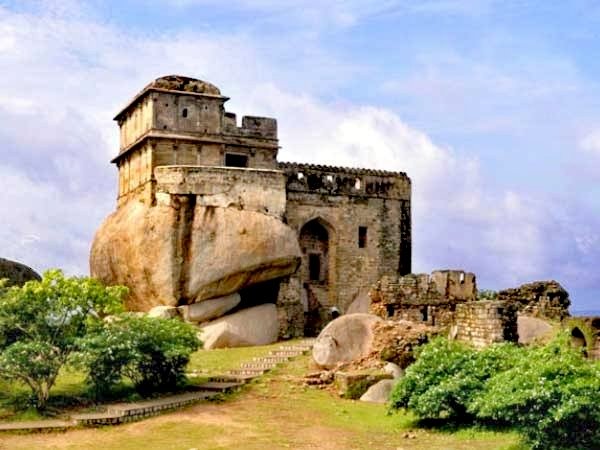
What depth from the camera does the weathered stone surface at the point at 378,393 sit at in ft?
65.4

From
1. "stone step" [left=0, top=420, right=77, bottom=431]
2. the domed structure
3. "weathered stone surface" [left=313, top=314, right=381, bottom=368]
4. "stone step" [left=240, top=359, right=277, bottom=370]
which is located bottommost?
"stone step" [left=0, top=420, right=77, bottom=431]

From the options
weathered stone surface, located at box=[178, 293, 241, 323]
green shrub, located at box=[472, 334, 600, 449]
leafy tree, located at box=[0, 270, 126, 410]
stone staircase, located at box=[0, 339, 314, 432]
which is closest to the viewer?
green shrub, located at box=[472, 334, 600, 449]

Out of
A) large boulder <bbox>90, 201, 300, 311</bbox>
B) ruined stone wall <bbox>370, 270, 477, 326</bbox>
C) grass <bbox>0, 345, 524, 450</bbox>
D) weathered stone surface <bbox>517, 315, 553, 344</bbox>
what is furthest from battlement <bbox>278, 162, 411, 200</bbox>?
grass <bbox>0, 345, 524, 450</bbox>

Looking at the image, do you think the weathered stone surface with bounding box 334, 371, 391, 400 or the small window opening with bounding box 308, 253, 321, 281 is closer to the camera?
the weathered stone surface with bounding box 334, 371, 391, 400

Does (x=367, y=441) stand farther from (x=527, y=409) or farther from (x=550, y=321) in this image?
(x=550, y=321)

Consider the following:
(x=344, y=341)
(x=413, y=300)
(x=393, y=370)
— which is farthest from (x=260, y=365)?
(x=413, y=300)

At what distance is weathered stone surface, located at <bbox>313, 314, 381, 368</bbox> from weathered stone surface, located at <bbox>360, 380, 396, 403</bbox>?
6.40ft

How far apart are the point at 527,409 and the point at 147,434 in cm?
735

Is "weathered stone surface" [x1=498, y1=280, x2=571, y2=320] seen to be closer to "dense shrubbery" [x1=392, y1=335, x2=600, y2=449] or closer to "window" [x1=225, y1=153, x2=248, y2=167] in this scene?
"dense shrubbery" [x1=392, y1=335, x2=600, y2=449]

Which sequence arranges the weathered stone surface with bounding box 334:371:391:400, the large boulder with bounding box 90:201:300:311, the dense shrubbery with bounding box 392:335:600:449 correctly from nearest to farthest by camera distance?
the dense shrubbery with bounding box 392:335:600:449, the weathered stone surface with bounding box 334:371:391:400, the large boulder with bounding box 90:201:300:311

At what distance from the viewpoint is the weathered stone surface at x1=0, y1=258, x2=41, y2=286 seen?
23.7m

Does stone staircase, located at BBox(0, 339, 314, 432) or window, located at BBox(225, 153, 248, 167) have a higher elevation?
window, located at BBox(225, 153, 248, 167)

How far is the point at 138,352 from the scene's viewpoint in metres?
19.5

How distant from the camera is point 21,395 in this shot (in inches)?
771
